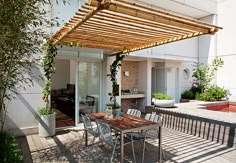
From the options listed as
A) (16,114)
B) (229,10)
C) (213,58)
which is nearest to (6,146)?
(16,114)

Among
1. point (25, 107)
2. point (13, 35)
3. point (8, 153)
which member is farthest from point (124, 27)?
point (25, 107)

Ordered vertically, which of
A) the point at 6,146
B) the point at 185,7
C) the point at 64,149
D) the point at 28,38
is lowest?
the point at 64,149

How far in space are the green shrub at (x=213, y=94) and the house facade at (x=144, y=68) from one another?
0.74 metres

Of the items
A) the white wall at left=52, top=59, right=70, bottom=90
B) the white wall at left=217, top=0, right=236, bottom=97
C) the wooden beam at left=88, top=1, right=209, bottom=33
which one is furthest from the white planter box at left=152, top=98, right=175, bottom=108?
the white wall at left=52, top=59, right=70, bottom=90

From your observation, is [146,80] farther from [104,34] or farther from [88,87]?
[104,34]

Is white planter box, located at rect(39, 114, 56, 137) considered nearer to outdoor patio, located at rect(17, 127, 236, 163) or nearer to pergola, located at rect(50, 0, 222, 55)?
outdoor patio, located at rect(17, 127, 236, 163)

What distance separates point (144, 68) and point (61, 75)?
17.8 ft

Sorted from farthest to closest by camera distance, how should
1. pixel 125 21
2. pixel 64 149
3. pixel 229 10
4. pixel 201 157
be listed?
pixel 229 10
pixel 64 149
pixel 201 157
pixel 125 21

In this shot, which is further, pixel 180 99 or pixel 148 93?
pixel 180 99

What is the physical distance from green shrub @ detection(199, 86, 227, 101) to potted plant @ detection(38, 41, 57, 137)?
8794 mm

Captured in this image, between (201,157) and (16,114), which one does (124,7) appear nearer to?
(201,157)

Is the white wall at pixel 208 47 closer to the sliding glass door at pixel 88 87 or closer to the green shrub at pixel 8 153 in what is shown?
the sliding glass door at pixel 88 87

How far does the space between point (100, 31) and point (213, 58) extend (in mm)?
9973

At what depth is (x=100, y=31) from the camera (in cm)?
448
